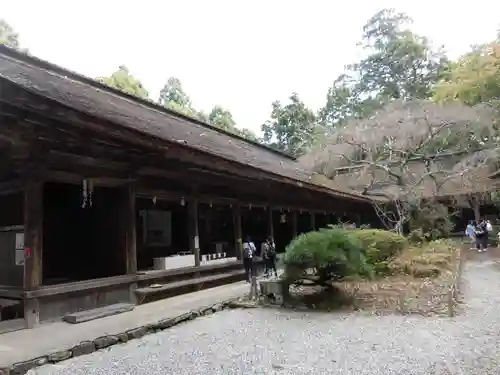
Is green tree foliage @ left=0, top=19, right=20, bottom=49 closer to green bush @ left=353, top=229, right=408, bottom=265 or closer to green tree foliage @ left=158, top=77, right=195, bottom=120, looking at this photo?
green tree foliage @ left=158, top=77, right=195, bottom=120

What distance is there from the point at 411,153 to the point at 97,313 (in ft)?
55.7

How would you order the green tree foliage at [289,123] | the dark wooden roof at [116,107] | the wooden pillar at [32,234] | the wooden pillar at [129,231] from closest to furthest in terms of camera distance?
the wooden pillar at [32,234] → the dark wooden roof at [116,107] → the wooden pillar at [129,231] → the green tree foliage at [289,123]

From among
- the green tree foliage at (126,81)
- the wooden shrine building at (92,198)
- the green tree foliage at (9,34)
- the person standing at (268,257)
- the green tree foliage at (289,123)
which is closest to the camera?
the wooden shrine building at (92,198)

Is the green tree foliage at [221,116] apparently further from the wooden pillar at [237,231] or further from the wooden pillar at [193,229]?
the wooden pillar at [193,229]

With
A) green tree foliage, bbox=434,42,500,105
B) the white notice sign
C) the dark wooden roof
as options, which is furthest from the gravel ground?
green tree foliage, bbox=434,42,500,105

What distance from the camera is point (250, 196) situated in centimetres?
1236

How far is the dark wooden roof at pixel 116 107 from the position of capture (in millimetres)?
6863

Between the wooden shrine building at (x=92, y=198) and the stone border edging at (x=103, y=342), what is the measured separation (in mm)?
1458

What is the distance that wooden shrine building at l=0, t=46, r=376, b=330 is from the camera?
619 cm

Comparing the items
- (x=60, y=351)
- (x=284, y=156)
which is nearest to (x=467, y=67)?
(x=284, y=156)

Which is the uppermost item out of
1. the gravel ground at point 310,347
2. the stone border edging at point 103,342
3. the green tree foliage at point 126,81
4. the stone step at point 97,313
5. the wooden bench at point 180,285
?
the green tree foliage at point 126,81

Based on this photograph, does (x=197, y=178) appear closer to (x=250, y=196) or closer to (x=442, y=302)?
(x=250, y=196)

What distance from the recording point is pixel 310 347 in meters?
5.24

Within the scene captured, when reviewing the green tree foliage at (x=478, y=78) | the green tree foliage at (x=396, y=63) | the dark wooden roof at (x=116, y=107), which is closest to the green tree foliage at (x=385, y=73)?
the green tree foliage at (x=396, y=63)
